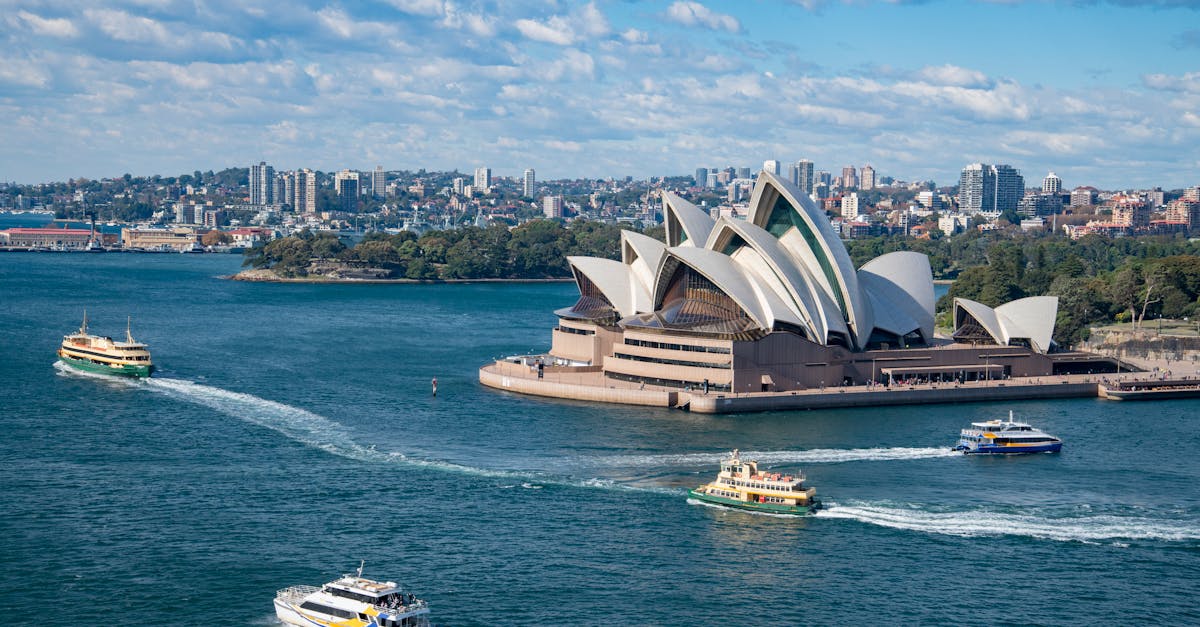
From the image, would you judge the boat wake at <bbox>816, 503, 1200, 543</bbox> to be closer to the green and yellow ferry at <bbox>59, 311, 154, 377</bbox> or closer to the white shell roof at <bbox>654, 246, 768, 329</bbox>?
the white shell roof at <bbox>654, 246, 768, 329</bbox>

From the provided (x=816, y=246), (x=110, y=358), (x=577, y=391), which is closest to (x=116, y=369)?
(x=110, y=358)

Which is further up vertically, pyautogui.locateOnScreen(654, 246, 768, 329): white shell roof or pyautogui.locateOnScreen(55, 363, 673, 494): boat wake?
pyautogui.locateOnScreen(654, 246, 768, 329): white shell roof

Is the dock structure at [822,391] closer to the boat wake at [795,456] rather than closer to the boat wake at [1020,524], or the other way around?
the boat wake at [795,456]

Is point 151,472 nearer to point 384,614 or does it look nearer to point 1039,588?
point 384,614

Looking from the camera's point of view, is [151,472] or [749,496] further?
[151,472]

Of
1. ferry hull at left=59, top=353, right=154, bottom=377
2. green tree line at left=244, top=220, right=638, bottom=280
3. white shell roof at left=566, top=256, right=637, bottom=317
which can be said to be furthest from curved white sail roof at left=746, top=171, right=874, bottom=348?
green tree line at left=244, top=220, right=638, bottom=280

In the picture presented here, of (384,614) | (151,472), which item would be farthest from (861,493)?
(151,472)
